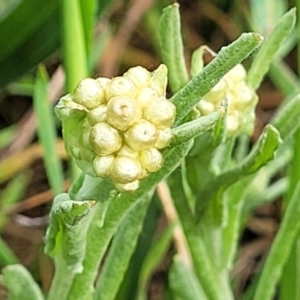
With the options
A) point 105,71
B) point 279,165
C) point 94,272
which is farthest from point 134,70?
point 105,71

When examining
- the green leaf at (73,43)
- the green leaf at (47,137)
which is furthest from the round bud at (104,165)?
the green leaf at (47,137)

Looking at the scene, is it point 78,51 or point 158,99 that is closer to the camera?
point 158,99

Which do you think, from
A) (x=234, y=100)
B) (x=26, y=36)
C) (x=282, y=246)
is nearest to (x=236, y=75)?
(x=234, y=100)

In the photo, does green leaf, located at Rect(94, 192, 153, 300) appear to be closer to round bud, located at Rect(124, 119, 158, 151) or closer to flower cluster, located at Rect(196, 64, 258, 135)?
flower cluster, located at Rect(196, 64, 258, 135)

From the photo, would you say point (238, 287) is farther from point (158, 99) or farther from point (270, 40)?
point (158, 99)

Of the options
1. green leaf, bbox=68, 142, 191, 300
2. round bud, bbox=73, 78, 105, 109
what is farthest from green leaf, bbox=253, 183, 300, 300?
round bud, bbox=73, 78, 105, 109
